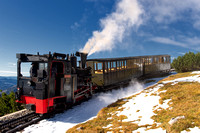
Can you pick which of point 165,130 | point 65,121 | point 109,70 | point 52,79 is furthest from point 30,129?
point 109,70

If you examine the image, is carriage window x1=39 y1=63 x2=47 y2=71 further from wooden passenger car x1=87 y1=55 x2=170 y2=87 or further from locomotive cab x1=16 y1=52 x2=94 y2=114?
wooden passenger car x1=87 y1=55 x2=170 y2=87

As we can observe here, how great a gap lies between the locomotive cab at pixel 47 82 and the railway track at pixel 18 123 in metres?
0.54

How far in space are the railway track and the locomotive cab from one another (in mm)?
540

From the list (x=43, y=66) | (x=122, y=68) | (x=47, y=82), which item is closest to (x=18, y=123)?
(x=47, y=82)

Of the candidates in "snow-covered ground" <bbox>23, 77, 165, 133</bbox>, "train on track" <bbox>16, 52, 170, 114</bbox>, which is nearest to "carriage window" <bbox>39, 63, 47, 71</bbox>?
"train on track" <bbox>16, 52, 170, 114</bbox>

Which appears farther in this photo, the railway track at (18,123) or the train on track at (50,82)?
the train on track at (50,82)

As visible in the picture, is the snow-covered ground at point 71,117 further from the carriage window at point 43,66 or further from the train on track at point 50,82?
the carriage window at point 43,66

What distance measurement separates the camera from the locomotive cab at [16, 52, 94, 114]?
728 centimetres

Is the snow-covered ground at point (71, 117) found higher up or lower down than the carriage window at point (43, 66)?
lower down

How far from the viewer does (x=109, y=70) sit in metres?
13.4

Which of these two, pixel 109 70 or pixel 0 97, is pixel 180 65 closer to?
pixel 109 70

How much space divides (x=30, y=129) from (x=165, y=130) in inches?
259

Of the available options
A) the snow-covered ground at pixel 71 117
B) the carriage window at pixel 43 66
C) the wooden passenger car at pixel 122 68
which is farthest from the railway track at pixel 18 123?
the wooden passenger car at pixel 122 68

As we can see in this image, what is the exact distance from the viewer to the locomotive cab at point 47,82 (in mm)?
7277
